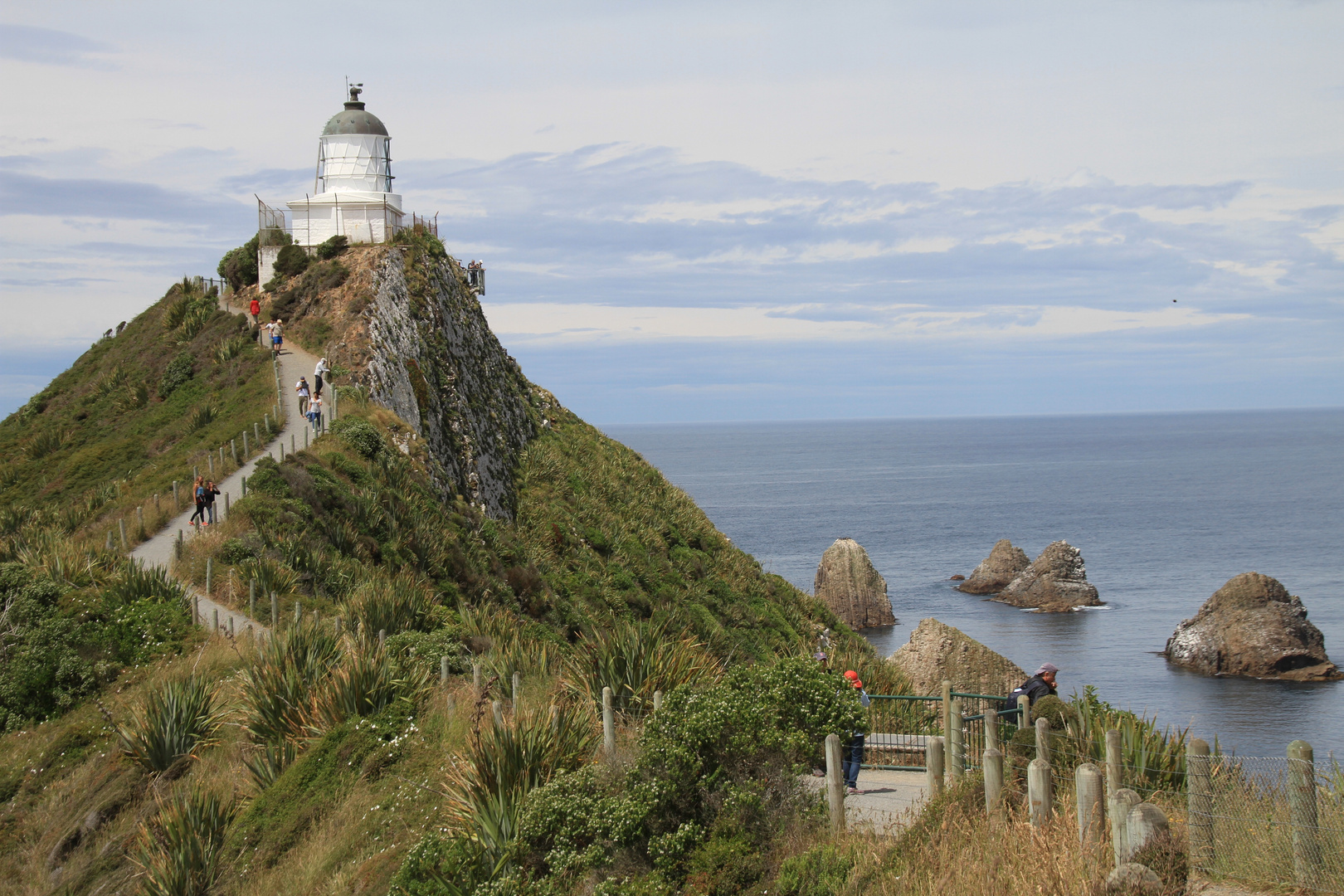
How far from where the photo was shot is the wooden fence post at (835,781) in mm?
9008

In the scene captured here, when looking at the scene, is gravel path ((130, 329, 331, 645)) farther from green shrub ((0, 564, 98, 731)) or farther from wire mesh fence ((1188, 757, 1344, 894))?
wire mesh fence ((1188, 757, 1344, 894))

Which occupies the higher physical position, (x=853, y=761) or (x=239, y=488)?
(x=239, y=488)

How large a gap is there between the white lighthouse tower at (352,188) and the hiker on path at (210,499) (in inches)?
931

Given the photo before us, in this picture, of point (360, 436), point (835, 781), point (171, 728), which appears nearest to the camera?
point (835, 781)

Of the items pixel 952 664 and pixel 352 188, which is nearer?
pixel 952 664

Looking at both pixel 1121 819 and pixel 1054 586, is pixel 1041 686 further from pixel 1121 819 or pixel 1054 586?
pixel 1054 586

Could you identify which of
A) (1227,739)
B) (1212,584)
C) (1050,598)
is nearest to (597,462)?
(1227,739)

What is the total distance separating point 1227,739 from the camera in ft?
130

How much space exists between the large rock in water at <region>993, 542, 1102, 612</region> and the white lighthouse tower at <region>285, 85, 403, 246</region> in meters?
46.0

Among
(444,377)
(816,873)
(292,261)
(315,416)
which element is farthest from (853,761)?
(292,261)

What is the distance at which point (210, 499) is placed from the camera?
2105 cm

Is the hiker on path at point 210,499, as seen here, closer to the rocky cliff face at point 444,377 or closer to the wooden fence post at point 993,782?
the rocky cliff face at point 444,377

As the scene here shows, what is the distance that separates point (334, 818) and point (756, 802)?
4.53 metres

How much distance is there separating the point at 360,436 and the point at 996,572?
185ft
